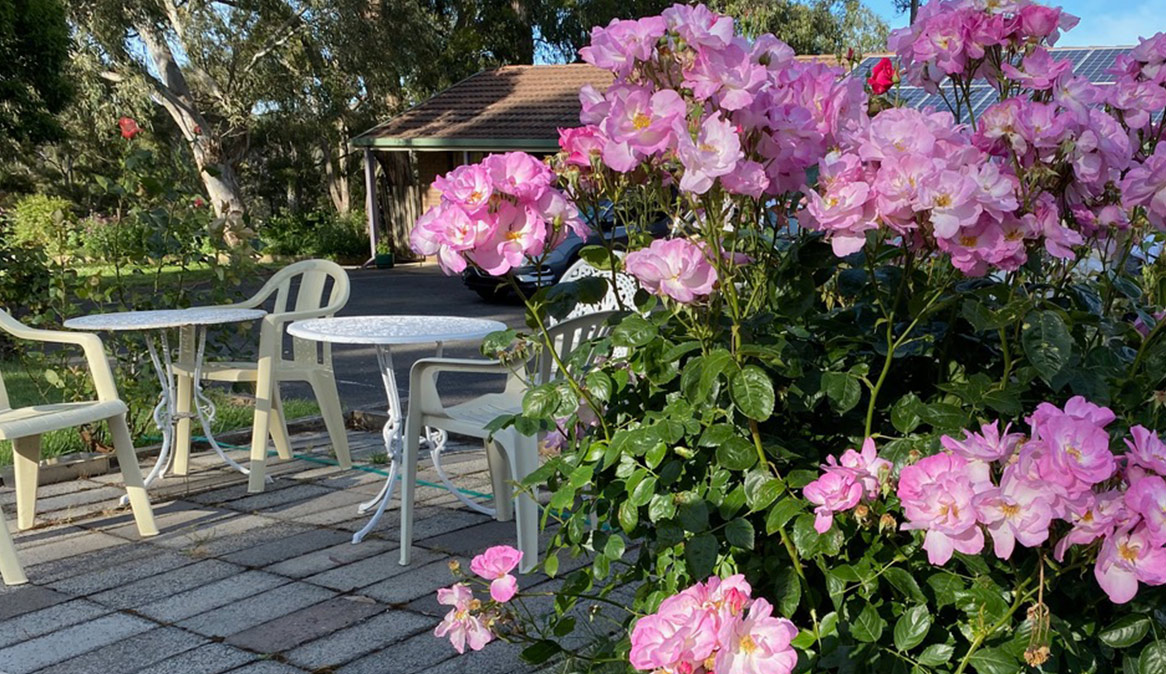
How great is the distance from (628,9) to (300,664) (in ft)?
82.7

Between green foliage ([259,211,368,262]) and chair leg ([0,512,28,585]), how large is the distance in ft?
63.7

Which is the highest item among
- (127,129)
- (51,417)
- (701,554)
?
(127,129)

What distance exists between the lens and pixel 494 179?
1.57 metres

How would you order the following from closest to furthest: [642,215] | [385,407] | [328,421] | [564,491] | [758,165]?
[758,165], [564,491], [642,215], [328,421], [385,407]

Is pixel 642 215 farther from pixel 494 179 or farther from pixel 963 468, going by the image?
pixel 963 468

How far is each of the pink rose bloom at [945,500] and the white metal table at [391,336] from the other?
2.58 m

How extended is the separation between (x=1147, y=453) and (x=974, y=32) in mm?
765

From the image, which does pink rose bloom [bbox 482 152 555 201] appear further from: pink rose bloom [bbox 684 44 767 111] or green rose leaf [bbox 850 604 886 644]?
green rose leaf [bbox 850 604 886 644]

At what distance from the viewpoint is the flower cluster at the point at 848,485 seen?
4.65 feet

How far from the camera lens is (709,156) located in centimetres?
145

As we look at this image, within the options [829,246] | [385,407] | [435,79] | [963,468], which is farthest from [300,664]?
[435,79]

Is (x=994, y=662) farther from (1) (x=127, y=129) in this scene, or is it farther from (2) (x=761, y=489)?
(1) (x=127, y=129)

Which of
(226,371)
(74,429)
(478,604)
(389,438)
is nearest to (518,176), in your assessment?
(478,604)

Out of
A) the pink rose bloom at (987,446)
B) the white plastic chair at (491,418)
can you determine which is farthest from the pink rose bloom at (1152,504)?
the white plastic chair at (491,418)
